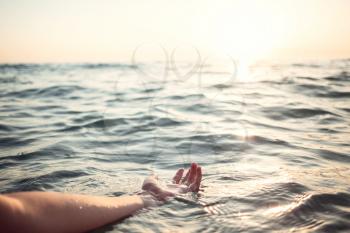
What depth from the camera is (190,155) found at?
18.2ft

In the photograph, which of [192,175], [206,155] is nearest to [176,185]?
[192,175]

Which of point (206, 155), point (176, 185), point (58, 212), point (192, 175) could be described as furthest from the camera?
point (206, 155)

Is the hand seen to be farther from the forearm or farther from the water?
the forearm

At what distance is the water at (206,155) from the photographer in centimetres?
337

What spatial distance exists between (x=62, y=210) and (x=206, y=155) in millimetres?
3101

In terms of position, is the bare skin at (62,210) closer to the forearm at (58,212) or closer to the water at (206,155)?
the forearm at (58,212)

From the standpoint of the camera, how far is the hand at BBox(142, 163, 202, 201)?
12.5 ft

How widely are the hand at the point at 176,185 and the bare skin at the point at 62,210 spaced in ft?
0.28

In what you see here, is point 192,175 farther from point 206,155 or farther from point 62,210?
point 62,210

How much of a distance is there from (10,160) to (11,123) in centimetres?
302

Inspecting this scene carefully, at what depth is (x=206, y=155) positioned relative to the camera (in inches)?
216

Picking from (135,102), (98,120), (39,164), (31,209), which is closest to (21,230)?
(31,209)

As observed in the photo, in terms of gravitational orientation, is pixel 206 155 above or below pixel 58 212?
below

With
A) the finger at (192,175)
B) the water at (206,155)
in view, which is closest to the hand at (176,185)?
the finger at (192,175)
